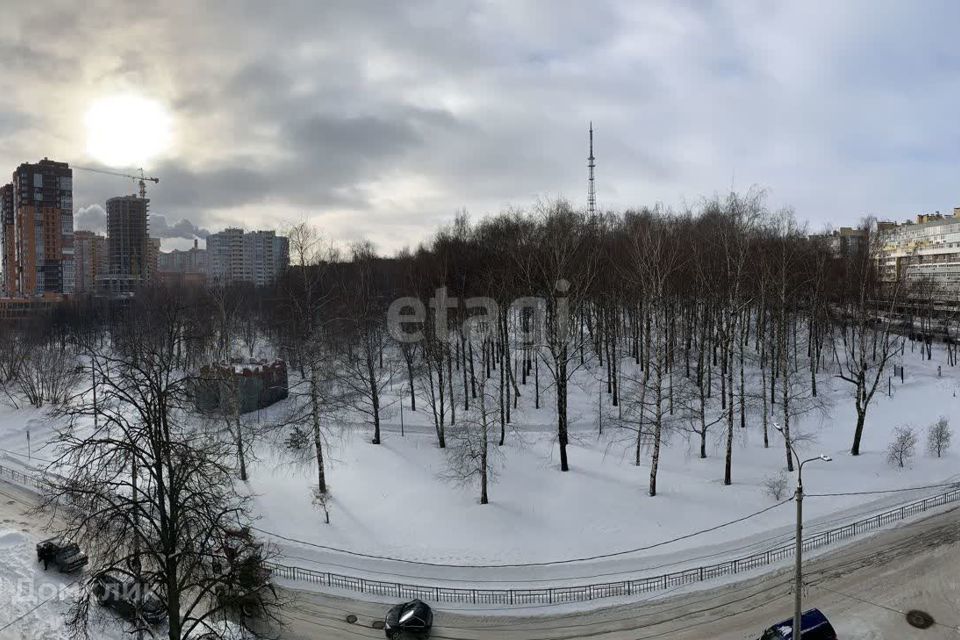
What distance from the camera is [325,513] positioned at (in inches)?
859

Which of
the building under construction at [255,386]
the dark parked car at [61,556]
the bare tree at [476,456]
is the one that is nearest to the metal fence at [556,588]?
the bare tree at [476,456]

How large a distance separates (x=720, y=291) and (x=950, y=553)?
16.8 metres

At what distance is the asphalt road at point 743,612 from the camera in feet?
49.4

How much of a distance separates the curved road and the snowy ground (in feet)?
5.96

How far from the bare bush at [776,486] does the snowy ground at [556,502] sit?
0.24 meters

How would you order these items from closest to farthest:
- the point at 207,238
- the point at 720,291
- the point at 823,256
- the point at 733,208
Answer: the point at 733,208
the point at 720,291
the point at 823,256
the point at 207,238

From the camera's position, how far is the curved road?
15031mm

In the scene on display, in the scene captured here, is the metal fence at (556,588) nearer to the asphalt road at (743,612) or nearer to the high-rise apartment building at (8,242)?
the asphalt road at (743,612)

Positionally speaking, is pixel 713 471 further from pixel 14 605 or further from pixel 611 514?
pixel 14 605

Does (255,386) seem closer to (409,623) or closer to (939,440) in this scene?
(409,623)

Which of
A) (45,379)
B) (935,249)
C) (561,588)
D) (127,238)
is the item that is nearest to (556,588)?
(561,588)

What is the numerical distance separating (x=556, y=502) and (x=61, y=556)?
1820 cm

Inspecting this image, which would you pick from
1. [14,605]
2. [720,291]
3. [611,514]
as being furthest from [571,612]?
[720,291]

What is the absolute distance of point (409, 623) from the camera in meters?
15.1
